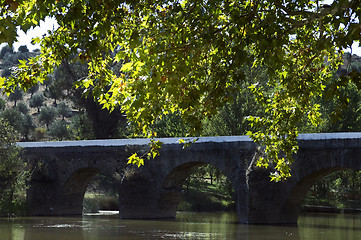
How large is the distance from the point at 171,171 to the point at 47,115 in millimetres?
48161

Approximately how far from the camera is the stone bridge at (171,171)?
2417 centimetres

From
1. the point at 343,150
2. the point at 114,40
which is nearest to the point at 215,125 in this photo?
the point at 343,150

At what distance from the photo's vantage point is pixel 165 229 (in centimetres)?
2356

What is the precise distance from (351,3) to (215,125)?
28.4m

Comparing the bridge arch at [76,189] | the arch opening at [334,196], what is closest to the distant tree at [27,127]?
the arch opening at [334,196]

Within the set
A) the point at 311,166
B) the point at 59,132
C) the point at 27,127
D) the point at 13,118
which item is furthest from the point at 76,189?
the point at 27,127

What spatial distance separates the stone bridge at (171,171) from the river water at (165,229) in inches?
40.8

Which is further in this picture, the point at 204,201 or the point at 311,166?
the point at 204,201

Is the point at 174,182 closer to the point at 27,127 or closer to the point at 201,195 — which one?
the point at 201,195

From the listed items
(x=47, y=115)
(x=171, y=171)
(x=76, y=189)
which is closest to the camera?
(x=171, y=171)

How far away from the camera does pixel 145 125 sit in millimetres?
9758

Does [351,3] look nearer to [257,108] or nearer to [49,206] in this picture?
[49,206]

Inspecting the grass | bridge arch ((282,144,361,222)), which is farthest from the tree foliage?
the grass

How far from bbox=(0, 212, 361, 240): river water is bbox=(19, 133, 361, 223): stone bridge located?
3.40ft
